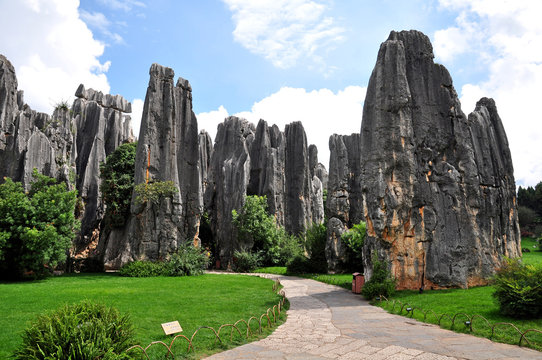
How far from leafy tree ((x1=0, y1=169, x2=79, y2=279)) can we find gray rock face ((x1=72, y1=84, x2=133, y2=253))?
1394 centimetres

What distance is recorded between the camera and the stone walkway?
25.2ft

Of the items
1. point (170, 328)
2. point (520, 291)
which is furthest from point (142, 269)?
point (520, 291)

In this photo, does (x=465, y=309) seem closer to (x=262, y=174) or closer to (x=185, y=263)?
(x=185, y=263)

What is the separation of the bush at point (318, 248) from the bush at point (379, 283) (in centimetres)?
1338

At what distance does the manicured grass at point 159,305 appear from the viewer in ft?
29.5

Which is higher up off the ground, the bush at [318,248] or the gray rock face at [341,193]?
the gray rock face at [341,193]

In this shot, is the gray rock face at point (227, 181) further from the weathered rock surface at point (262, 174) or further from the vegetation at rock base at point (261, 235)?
the vegetation at rock base at point (261, 235)

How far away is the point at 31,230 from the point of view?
20.4m

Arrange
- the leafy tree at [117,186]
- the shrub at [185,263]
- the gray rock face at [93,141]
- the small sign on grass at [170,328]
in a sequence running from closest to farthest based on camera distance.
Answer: the small sign on grass at [170,328]
the shrub at [185,263]
the leafy tree at [117,186]
the gray rock face at [93,141]

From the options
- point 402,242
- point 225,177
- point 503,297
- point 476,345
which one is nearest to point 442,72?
point 402,242

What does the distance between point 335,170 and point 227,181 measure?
12025 millimetres

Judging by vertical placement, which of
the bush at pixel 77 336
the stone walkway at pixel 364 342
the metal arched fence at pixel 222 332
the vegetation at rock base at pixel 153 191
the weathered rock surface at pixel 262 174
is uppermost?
the weathered rock surface at pixel 262 174

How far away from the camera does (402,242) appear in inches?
687

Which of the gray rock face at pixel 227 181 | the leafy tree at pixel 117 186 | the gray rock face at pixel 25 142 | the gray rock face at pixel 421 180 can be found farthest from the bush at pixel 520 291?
the gray rock face at pixel 25 142
